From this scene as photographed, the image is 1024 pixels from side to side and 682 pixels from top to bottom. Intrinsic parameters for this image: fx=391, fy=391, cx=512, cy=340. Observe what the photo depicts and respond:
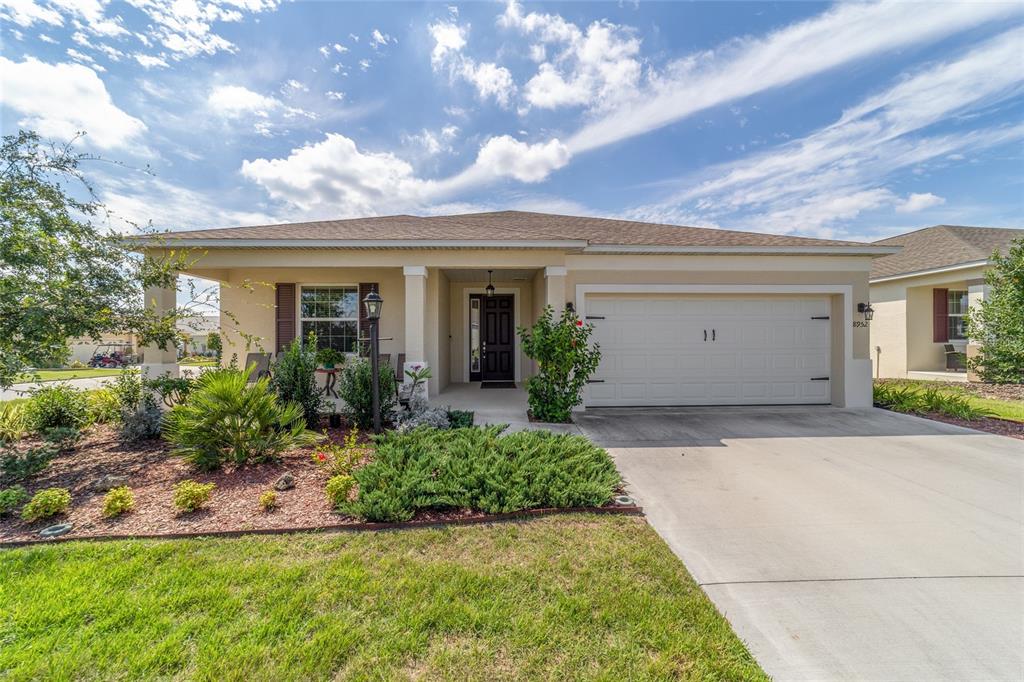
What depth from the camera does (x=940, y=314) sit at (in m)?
11.2

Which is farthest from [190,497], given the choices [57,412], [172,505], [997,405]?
[997,405]

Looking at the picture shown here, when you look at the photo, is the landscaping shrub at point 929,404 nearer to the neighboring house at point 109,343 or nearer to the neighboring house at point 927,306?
the neighboring house at point 927,306

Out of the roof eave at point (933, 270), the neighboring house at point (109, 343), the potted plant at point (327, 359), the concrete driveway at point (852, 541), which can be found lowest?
the concrete driveway at point (852, 541)

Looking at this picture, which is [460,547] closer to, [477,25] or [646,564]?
[646,564]

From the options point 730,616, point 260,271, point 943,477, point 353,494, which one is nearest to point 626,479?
point 730,616

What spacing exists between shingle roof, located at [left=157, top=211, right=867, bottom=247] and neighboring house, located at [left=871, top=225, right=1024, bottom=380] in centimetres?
609

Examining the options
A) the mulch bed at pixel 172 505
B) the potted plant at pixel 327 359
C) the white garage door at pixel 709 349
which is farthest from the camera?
the white garage door at pixel 709 349

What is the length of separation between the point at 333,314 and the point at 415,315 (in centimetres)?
297

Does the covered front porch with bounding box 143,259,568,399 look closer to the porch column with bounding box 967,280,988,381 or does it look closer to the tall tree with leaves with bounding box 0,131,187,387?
the tall tree with leaves with bounding box 0,131,187,387

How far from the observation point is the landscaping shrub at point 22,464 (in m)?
3.87

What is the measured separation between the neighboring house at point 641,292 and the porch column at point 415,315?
0.06 feet

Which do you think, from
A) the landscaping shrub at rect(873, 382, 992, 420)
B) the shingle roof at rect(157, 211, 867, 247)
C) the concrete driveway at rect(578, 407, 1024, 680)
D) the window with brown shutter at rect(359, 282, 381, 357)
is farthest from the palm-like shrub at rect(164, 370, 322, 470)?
the landscaping shrub at rect(873, 382, 992, 420)

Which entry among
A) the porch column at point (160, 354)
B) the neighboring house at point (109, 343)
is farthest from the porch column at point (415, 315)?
the porch column at point (160, 354)

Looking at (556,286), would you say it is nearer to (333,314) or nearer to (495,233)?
(495,233)
